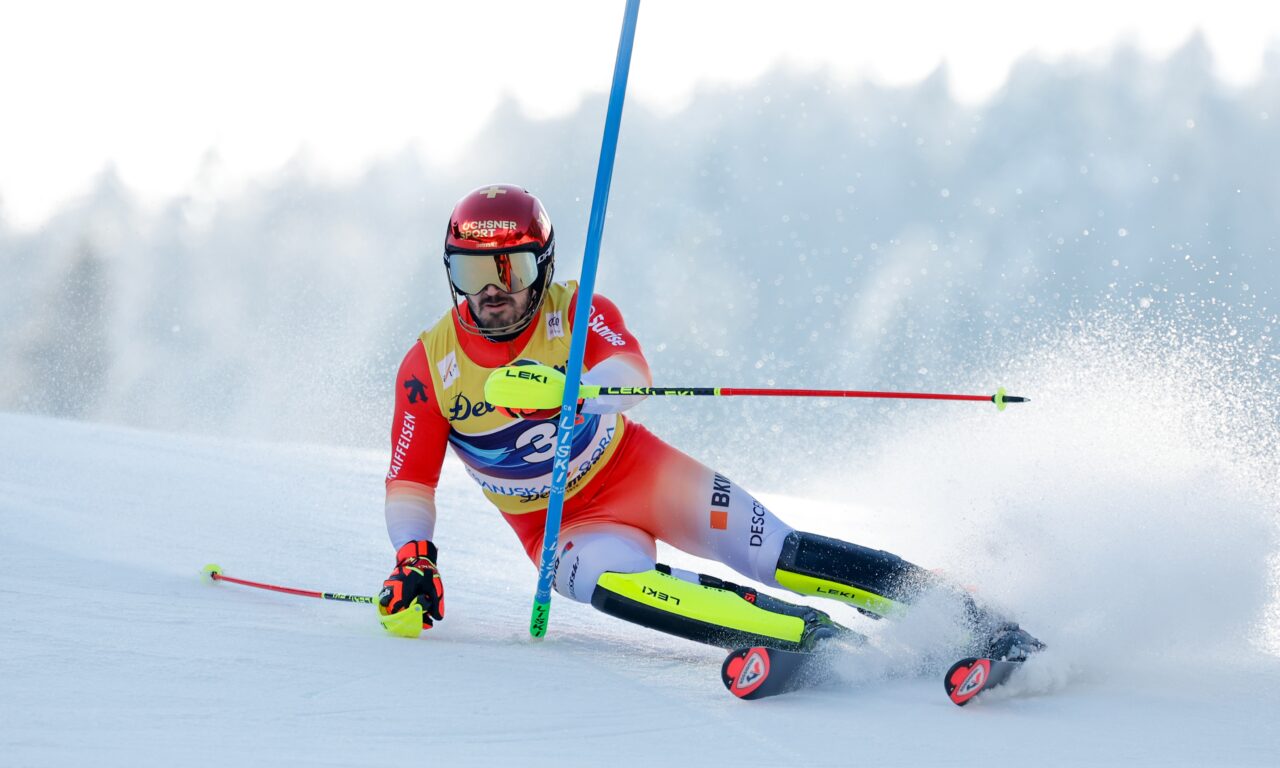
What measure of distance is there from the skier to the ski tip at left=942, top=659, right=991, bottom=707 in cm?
53

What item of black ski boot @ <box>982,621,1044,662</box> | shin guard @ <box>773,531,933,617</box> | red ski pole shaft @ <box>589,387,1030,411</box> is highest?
red ski pole shaft @ <box>589,387,1030,411</box>

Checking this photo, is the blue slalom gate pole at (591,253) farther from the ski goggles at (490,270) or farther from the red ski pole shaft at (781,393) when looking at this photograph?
the ski goggles at (490,270)

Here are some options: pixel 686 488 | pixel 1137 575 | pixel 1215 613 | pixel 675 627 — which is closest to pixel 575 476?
pixel 686 488

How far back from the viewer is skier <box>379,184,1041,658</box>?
3.86 meters

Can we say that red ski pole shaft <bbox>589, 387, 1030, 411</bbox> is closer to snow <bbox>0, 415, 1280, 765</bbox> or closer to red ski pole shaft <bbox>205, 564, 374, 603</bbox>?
snow <bbox>0, 415, 1280, 765</bbox>

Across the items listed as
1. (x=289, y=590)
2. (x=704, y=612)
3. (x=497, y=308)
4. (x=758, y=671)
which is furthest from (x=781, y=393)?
(x=289, y=590)

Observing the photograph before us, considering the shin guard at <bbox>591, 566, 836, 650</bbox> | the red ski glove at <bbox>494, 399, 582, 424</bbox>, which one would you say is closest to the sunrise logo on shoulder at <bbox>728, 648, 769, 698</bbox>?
the shin guard at <bbox>591, 566, 836, 650</bbox>

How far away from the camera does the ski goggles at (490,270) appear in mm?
4059

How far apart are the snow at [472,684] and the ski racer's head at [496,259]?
118cm

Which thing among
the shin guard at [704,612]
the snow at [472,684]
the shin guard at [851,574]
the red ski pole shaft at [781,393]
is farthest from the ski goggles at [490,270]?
the shin guard at [851,574]

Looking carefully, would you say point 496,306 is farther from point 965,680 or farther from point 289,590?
point 965,680

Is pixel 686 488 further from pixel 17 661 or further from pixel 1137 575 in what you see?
pixel 17 661

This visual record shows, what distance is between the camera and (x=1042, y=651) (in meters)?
3.62

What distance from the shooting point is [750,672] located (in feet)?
10.1
